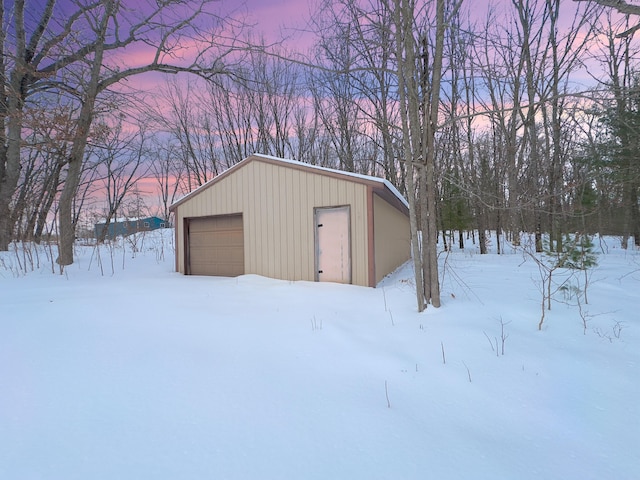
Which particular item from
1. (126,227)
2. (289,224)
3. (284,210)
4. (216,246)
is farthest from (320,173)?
(126,227)

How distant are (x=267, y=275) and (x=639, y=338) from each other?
6113mm

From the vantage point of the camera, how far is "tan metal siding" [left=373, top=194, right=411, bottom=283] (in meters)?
6.63

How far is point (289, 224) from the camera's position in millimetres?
7039

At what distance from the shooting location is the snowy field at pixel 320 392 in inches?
59.9

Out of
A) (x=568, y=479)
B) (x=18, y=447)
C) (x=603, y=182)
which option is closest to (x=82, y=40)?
(x=18, y=447)

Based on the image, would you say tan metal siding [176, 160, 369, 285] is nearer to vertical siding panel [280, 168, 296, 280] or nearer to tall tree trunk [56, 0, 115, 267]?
vertical siding panel [280, 168, 296, 280]

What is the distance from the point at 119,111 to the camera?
28.3 ft

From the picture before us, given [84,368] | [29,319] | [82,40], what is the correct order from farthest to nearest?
[82,40], [29,319], [84,368]

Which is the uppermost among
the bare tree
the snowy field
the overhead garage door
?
the bare tree

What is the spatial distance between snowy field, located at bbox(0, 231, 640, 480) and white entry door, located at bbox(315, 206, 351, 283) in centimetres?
221

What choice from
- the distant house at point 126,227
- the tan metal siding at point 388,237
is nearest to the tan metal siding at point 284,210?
the tan metal siding at point 388,237

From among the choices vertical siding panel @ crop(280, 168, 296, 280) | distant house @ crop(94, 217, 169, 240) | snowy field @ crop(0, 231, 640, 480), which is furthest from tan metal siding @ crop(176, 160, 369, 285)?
distant house @ crop(94, 217, 169, 240)

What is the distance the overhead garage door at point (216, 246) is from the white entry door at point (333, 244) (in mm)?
2247

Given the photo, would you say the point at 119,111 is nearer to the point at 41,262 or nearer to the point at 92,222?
the point at 41,262
